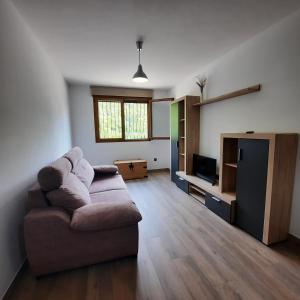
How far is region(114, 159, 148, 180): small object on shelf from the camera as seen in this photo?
467 cm

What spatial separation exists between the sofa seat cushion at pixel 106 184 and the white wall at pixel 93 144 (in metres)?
1.84

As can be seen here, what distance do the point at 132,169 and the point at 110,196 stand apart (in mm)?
2410

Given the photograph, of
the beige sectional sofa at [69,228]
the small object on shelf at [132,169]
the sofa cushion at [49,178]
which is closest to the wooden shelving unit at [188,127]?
the small object on shelf at [132,169]

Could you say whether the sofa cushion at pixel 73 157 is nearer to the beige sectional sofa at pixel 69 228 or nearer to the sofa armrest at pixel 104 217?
the beige sectional sofa at pixel 69 228

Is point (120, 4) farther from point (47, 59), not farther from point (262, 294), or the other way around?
point (262, 294)

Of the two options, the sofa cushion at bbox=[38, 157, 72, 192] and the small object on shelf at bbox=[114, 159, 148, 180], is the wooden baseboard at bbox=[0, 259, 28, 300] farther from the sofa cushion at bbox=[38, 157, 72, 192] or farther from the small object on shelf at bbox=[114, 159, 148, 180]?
the small object on shelf at bbox=[114, 159, 148, 180]

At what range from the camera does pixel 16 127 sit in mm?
1672

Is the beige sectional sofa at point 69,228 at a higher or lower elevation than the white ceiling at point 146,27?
lower

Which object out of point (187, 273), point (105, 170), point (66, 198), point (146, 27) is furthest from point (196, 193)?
point (146, 27)

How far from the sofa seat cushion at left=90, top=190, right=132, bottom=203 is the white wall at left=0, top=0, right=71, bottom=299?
29.2 inches

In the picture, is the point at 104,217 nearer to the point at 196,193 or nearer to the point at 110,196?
the point at 110,196

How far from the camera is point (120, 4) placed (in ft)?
5.58

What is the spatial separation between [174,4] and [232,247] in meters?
2.51

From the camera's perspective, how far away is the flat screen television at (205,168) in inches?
121
